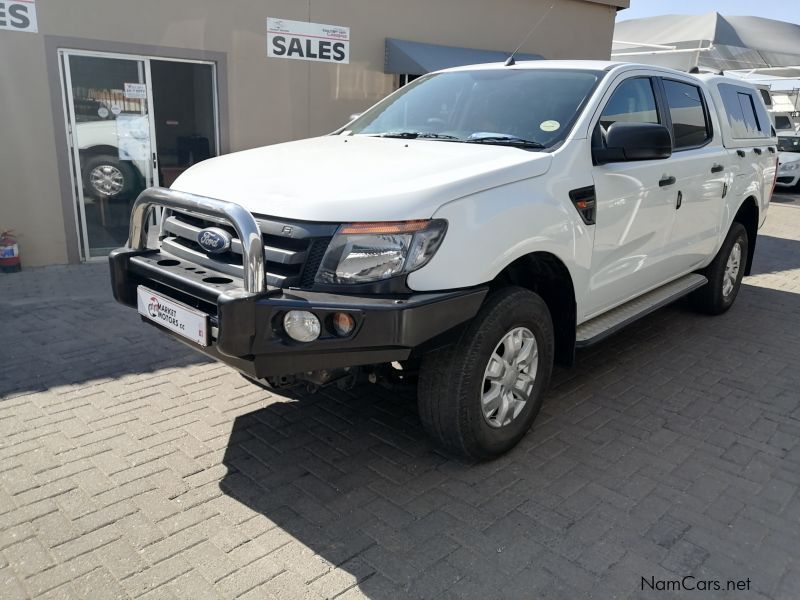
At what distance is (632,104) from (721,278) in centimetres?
242

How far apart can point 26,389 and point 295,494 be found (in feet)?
7.01

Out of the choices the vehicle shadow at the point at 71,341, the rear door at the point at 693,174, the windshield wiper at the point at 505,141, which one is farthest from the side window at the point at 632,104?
the vehicle shadow at the point at 71,341

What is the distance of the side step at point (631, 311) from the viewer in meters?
3.84

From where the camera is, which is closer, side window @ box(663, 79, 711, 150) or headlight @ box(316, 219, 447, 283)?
headlight @ box(316, 219, 447, 283)

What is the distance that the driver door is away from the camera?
371cm

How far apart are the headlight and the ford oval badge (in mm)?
542

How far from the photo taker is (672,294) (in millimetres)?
4863

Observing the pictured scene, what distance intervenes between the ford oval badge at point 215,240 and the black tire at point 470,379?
1.06 metres

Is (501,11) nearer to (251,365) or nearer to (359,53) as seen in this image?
(359,53)

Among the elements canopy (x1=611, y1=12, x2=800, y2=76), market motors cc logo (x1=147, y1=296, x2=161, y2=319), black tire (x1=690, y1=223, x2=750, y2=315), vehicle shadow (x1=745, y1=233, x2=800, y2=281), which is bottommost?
vehicle shadow (x1=745, y1=233, x2=800, y2=281)

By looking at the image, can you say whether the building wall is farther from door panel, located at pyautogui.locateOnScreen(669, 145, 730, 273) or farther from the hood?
door panel, located at pyautogui.locateOnScreen(669, 145, 730, 273)

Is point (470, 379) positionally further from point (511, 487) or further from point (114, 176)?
point (114, 176)

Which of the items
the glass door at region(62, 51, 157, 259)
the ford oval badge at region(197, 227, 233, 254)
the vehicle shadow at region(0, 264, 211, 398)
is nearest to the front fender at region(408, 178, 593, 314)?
the ford oval badge at region(197, 227, 233, 254)

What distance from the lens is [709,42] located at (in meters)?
22.7
